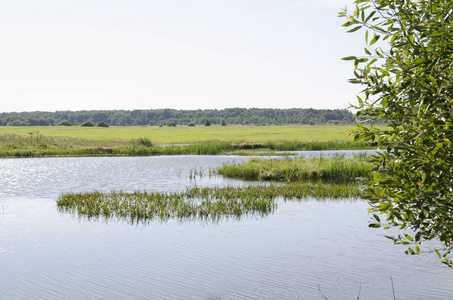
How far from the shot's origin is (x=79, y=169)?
38812 mm

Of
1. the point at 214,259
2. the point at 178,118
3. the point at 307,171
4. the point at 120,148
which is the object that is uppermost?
the point at 178,118

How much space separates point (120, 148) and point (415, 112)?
55.1 meters

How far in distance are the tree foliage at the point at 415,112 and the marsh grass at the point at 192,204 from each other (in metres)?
11.9

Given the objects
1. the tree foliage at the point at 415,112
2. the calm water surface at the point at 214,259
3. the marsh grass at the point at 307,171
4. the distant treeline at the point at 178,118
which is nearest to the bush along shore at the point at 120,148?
the marsh grass at the point at 307,171

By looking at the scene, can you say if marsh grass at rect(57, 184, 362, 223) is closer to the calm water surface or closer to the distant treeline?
the calm water surface

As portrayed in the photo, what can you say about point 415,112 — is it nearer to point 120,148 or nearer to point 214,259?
point 214,259

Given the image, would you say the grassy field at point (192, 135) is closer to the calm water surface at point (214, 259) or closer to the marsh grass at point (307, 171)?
the marsh grass at point (307, 171)

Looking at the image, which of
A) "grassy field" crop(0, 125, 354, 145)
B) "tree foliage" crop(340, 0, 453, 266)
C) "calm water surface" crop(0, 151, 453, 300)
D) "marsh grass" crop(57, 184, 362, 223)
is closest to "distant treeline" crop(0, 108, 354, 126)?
"grassy field" crop(0, 125, 354, 145)

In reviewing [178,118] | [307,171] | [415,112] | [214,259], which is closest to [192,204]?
[214,259]

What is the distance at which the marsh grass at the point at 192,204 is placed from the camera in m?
17.9

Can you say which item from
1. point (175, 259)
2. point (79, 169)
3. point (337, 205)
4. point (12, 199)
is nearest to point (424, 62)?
point (175, 259)

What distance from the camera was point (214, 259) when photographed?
12.2 m

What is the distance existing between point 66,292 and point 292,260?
5498mm

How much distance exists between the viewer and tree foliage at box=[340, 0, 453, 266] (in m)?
5.35
